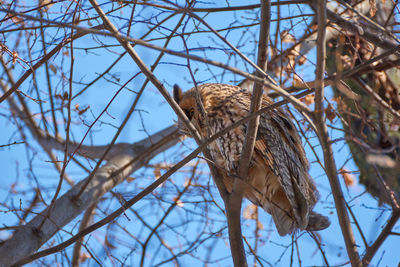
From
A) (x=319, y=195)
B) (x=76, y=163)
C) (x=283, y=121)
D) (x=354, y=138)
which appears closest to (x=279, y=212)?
(x=319, y=195)

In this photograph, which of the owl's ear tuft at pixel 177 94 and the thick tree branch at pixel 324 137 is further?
the owl's ear tuft at pixel 177 94

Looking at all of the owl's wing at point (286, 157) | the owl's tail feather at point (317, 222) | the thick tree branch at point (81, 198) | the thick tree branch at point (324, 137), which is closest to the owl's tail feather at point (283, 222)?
the owl's tail feather at point (317, 222)

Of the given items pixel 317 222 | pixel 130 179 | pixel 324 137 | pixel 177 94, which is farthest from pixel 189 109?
pixel 324 137

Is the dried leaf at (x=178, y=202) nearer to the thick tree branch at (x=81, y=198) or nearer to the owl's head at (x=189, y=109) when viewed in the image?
the thick tree branch at (x=81, y=198)

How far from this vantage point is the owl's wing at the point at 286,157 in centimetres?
270

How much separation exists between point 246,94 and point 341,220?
143 centimetres

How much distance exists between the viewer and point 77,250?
376 cm

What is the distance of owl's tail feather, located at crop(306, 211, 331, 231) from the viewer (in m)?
2.88

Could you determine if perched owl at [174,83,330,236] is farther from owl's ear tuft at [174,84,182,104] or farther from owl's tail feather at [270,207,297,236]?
owl's ear tuft at [174,84,182,104]

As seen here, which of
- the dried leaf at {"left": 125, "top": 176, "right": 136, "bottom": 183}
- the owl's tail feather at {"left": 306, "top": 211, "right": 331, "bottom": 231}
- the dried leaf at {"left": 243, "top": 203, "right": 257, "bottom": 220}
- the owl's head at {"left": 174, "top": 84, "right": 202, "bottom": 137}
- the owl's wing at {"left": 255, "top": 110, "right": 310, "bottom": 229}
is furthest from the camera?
the dried leaf at {"left": 243, "top": 203, "right": 257, "bottom": 220}

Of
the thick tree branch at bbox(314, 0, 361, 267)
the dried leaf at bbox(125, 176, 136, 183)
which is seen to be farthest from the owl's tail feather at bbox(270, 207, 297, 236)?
the dried leaf at bbox(125, 176, 136, 183)

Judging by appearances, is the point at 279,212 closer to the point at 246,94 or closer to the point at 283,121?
the point at 283,121

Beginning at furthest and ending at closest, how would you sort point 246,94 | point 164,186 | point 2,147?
point 164,186
point 246,94
point 2,147

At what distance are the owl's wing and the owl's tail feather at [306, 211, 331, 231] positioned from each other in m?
0.19
